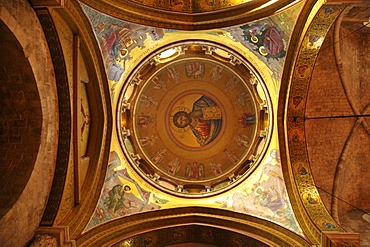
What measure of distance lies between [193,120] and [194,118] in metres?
0.10

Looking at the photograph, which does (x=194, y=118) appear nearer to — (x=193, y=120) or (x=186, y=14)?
(x=193, y=120)

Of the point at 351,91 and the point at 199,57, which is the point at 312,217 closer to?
the point at 351,91

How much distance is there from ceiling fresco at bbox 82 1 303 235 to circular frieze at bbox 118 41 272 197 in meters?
0.04

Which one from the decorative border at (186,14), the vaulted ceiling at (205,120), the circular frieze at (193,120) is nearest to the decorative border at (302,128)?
the vaulted ceiling at (205,120)

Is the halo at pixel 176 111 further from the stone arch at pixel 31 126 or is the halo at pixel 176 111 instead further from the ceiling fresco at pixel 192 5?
the stone arch at pixel 31 126

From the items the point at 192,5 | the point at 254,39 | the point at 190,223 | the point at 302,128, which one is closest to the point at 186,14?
the point at 192,5

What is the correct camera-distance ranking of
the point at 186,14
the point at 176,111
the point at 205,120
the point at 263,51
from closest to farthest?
the point at 186,14
the point at 263,51
the point at 205,120
the point at 176,111

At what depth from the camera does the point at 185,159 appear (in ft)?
46.3

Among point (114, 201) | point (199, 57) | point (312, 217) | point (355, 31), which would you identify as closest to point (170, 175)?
point (114, 201)

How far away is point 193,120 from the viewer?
1403cm

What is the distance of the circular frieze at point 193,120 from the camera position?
1214 centimetres

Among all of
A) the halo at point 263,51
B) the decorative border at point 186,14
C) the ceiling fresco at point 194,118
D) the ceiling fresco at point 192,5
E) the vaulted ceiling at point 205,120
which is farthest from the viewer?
the halo at point 263,51

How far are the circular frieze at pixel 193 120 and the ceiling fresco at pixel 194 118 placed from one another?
4cm

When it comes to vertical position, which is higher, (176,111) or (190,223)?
(176,111)
